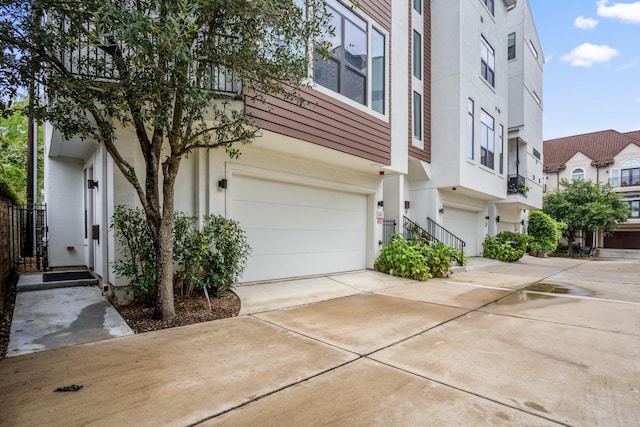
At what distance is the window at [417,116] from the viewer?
1118cm

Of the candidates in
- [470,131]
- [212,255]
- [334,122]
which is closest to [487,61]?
[470,131]

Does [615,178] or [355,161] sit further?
[615,178]

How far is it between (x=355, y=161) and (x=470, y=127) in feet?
20.3

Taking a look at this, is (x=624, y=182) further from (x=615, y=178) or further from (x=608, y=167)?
(x=608, y=167)

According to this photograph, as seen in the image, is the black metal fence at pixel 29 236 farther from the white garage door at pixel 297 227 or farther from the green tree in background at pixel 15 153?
the white garage door at pixel 297 227

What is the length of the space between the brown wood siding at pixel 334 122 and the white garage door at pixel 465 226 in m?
5.57

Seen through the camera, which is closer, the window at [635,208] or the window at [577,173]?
the window at [635,208]

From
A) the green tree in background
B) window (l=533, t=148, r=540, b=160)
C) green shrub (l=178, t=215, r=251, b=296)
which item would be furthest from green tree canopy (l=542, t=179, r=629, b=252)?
the green tree in background

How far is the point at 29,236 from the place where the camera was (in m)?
9.48

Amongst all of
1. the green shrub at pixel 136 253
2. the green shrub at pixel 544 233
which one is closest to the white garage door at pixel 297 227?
the green shrub at pixel 136 253

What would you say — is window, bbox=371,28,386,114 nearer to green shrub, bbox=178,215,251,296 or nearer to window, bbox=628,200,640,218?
green shrub, bbox=178,215,251,296

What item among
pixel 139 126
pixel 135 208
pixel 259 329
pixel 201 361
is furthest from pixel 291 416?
pixel 135 208

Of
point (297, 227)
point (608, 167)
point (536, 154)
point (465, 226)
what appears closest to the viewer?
point (297, 227)

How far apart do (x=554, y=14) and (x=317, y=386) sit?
22239 mm
